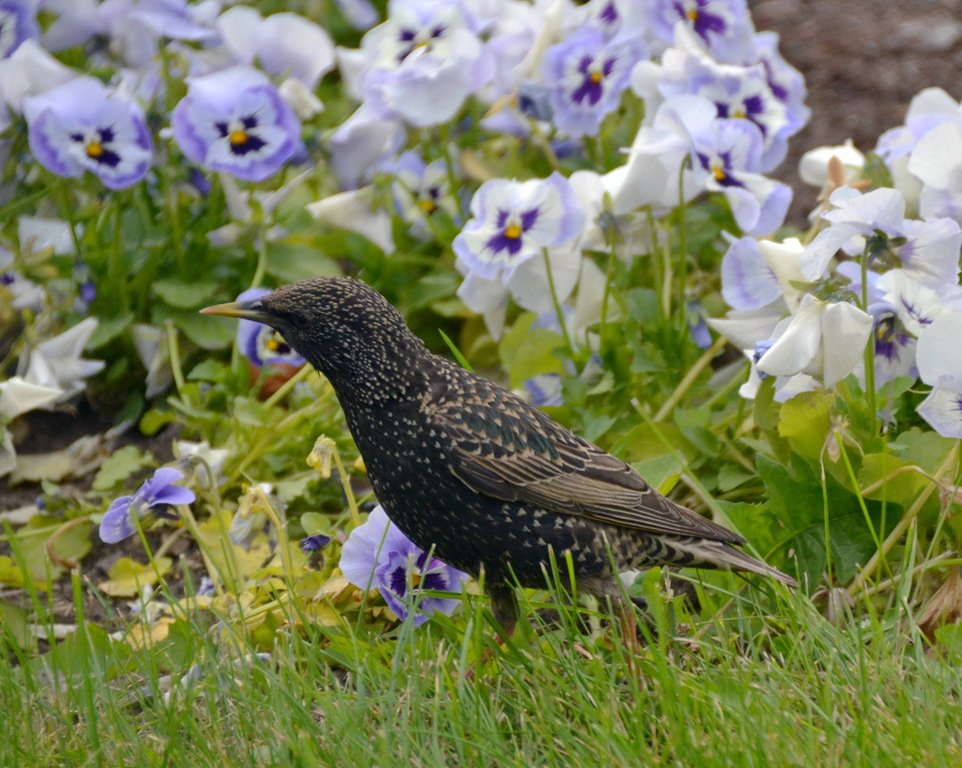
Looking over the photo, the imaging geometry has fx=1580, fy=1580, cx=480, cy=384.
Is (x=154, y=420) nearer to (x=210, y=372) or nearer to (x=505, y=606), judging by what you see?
(x=210, y=372)

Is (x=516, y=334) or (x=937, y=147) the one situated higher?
(x=937, y=147)

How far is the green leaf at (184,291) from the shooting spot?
15.1 feet

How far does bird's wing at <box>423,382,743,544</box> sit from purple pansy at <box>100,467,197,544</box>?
0.64 metres

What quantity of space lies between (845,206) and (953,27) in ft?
9.06

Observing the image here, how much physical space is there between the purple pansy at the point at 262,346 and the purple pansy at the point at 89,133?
1.65 ft

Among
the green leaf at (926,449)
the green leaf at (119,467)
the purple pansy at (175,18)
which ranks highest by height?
the purple pansy at (175,18)

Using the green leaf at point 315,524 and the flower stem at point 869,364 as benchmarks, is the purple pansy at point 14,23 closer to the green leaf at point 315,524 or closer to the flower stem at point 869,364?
the green leaf at point 315,524

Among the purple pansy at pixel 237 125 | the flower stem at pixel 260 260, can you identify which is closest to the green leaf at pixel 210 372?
the flower stem at pixel 260 260

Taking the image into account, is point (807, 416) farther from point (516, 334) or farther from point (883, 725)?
point (516, 334)

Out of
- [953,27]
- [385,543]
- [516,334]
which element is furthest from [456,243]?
[953,27]

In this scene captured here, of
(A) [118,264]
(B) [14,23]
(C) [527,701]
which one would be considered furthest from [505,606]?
(B) [14,23]

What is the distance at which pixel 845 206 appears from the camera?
131 inches

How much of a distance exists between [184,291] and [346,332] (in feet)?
4.70

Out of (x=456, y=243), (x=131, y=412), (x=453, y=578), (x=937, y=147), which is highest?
(x=937, y=147)
